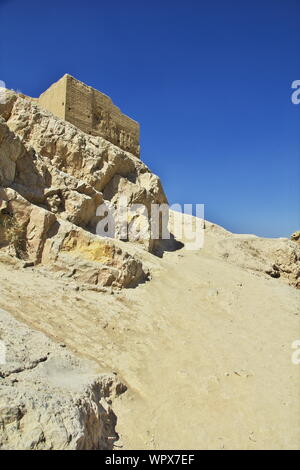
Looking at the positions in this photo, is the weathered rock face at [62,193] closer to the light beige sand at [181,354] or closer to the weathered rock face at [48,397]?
the light beige sand at [181,354]

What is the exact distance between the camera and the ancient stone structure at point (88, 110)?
13.1 metres

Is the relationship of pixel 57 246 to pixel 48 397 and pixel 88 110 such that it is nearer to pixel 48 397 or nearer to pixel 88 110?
pixel 48 397

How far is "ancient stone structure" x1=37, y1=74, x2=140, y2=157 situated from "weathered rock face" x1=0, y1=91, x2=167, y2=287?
3.92ft

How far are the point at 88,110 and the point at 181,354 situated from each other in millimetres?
11289

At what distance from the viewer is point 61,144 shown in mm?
11438

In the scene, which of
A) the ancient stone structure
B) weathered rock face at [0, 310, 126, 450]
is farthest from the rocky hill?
the ancient stone structure

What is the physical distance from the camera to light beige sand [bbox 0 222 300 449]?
4555 millimetres

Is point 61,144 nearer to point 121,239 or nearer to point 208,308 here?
point 121,239

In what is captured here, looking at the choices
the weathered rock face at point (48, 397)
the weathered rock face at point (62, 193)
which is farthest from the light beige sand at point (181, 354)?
the weathered rock face at point (62, 193)

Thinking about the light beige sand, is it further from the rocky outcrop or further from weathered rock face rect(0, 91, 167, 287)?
weathered rock face rect(0, 91, 167, 287)

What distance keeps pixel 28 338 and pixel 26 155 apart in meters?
6.56

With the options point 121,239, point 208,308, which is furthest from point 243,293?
point 121,239

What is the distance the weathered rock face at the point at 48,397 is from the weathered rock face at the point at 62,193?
319cm

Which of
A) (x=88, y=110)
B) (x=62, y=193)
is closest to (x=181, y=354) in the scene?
(x=62, y=193)
